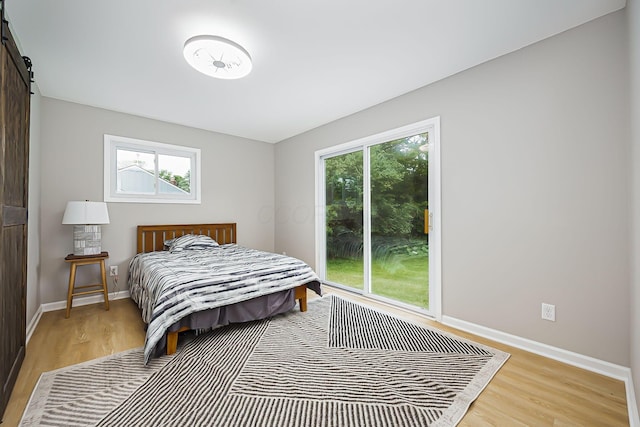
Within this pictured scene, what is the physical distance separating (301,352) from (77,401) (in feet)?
4.53

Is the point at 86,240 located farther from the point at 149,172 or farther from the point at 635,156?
the point at 635,156

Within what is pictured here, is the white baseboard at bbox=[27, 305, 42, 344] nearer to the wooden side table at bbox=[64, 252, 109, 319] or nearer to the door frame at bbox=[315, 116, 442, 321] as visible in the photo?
the wooden side table at bbox=[64, 252, 109, 319]

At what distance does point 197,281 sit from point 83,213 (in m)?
1.76

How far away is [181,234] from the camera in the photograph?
413 cm

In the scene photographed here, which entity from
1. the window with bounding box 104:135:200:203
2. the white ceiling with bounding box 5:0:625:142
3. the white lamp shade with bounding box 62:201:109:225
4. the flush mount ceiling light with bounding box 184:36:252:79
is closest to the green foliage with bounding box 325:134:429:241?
the white ceiling with bounding box 5:0:625:142

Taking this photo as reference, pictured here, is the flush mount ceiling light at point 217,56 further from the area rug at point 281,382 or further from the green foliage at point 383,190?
the area rug at point 281,382

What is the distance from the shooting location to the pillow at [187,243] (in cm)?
367

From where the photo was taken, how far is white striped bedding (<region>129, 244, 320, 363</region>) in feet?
7.07

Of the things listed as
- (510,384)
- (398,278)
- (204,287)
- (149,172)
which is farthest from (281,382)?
(149,172)

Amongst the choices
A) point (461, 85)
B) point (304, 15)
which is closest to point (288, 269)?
point (304, 15)

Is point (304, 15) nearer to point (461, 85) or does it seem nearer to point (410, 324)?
point (461, 85)

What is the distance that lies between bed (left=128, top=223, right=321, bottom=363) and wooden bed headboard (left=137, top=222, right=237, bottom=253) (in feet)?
0.10

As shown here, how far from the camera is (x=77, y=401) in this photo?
5.33ft

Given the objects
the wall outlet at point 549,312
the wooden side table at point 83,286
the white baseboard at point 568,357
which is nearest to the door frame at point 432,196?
the white baseboard at point 568,357
